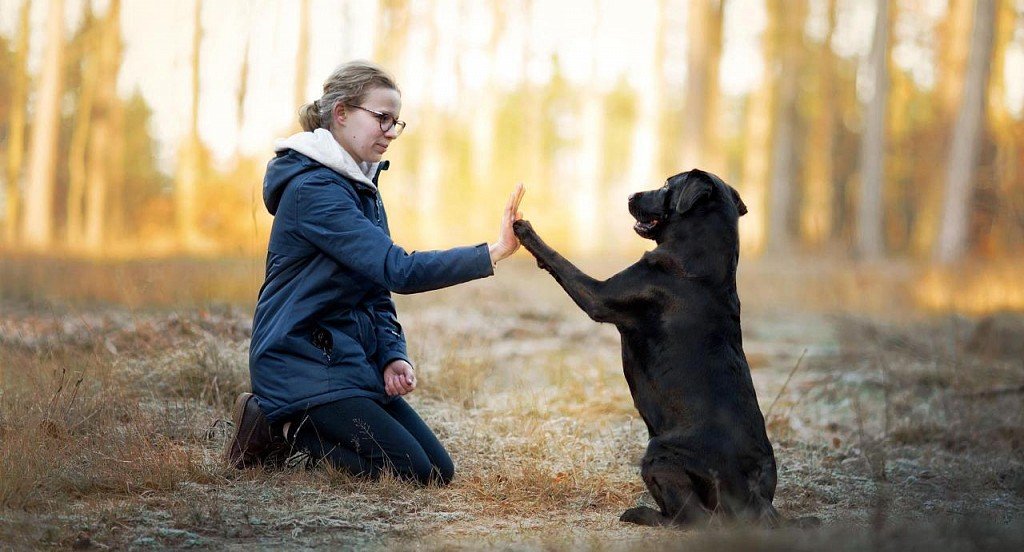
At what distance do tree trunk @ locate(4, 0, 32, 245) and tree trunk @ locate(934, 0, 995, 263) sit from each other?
71.6 feet

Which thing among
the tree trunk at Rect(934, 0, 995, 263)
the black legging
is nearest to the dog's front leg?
the black legging

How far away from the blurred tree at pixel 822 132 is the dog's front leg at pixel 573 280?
88.0 ft

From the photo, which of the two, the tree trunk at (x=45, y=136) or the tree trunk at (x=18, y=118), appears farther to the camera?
the tree trunk at (x=18, y=118)

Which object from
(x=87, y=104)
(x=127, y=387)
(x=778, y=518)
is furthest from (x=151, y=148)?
(x=778, y=518)

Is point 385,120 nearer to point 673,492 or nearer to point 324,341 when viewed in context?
point 324,341

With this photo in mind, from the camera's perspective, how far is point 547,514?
4.32 metres

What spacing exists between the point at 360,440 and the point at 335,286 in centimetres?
75

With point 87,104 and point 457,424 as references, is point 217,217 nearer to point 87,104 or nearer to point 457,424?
point 87,104

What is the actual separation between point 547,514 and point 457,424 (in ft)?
5.33

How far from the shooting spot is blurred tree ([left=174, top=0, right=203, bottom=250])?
2188 cm

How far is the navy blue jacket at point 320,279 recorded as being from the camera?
4.36 m

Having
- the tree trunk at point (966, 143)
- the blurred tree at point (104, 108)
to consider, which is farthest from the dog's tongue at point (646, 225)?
the blurred tree at point (104, 108)

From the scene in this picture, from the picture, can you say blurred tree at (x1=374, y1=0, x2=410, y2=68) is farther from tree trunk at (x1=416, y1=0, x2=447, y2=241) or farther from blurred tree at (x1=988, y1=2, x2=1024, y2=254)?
blurred tree at (x1=988, y1=2, x2=1024, y2=254)

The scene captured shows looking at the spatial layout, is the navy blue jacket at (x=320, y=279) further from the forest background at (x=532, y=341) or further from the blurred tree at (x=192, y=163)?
the blurred tree at (x=192, y=163)
